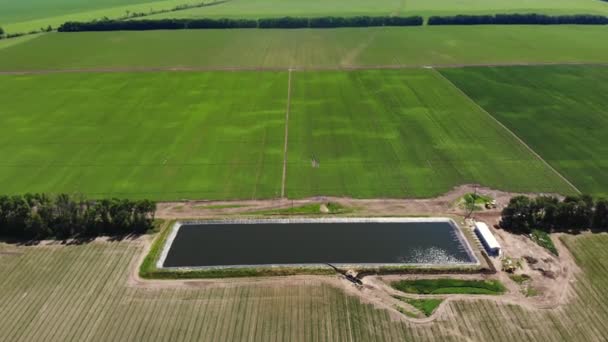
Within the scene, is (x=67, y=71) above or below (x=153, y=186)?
above

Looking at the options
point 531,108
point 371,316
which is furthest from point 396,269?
point 531,108

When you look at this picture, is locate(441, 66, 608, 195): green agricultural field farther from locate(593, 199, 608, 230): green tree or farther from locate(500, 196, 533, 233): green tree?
locate(500, 196, 533, 233): green tree

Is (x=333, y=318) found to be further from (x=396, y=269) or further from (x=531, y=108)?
(x=531, y=108)

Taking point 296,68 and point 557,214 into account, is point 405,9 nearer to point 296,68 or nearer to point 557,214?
point 296,68

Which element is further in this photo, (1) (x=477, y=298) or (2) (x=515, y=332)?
(1) (x=477, y=298)

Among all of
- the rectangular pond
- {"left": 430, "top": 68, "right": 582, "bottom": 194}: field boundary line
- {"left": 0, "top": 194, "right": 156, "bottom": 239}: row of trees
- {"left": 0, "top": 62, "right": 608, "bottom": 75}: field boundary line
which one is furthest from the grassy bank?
{"left": 0, "top": 62, "right": 608, "bottom": 75}: field boundary line

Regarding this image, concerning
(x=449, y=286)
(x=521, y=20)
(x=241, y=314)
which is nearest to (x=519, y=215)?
(x=449, y=286)
